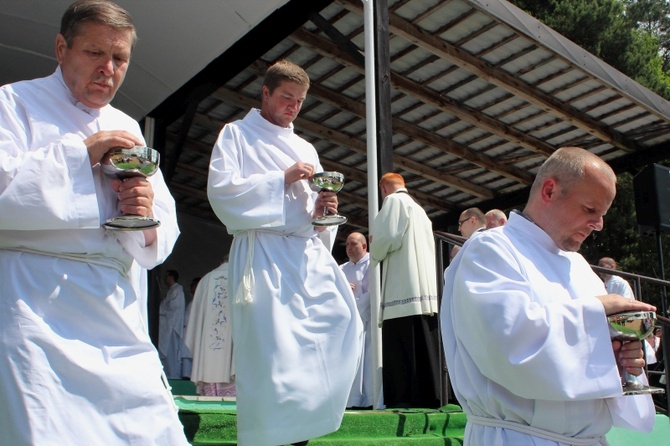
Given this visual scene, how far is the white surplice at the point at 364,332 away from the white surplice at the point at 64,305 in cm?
595

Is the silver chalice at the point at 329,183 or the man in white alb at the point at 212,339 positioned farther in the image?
the man in white alb at the point at 212,339

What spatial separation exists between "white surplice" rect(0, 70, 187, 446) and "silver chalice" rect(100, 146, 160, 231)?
59 mm

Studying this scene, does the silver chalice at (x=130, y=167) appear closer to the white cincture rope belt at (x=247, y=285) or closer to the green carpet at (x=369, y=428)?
the white cincture rope belt at (x=247, y=285)

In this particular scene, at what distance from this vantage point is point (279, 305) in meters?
3.85

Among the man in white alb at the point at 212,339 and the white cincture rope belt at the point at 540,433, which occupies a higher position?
the man in white alb at the point at 212,339

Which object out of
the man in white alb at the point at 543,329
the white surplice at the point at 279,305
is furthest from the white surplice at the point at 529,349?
the white surplice at the point at 279,305

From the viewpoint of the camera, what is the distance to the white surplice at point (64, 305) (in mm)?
2088

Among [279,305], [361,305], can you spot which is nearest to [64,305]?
[279,305]

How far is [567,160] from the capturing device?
270 centimetres

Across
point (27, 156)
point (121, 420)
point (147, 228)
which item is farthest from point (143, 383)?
point (27, 156)

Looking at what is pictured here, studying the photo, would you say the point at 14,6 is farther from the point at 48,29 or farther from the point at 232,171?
the point at 232,171

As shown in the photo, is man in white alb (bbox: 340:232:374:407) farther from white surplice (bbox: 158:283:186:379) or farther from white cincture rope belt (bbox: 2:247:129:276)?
white cincture rope belt (bbox: 2:247:129:276)

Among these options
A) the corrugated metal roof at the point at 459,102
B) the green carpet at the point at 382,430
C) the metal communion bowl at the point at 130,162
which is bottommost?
the green carpet at the point at 382,430

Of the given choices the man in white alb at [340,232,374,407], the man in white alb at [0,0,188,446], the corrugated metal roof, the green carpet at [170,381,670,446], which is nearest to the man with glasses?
the man in white alb at [340,232,374,407]
